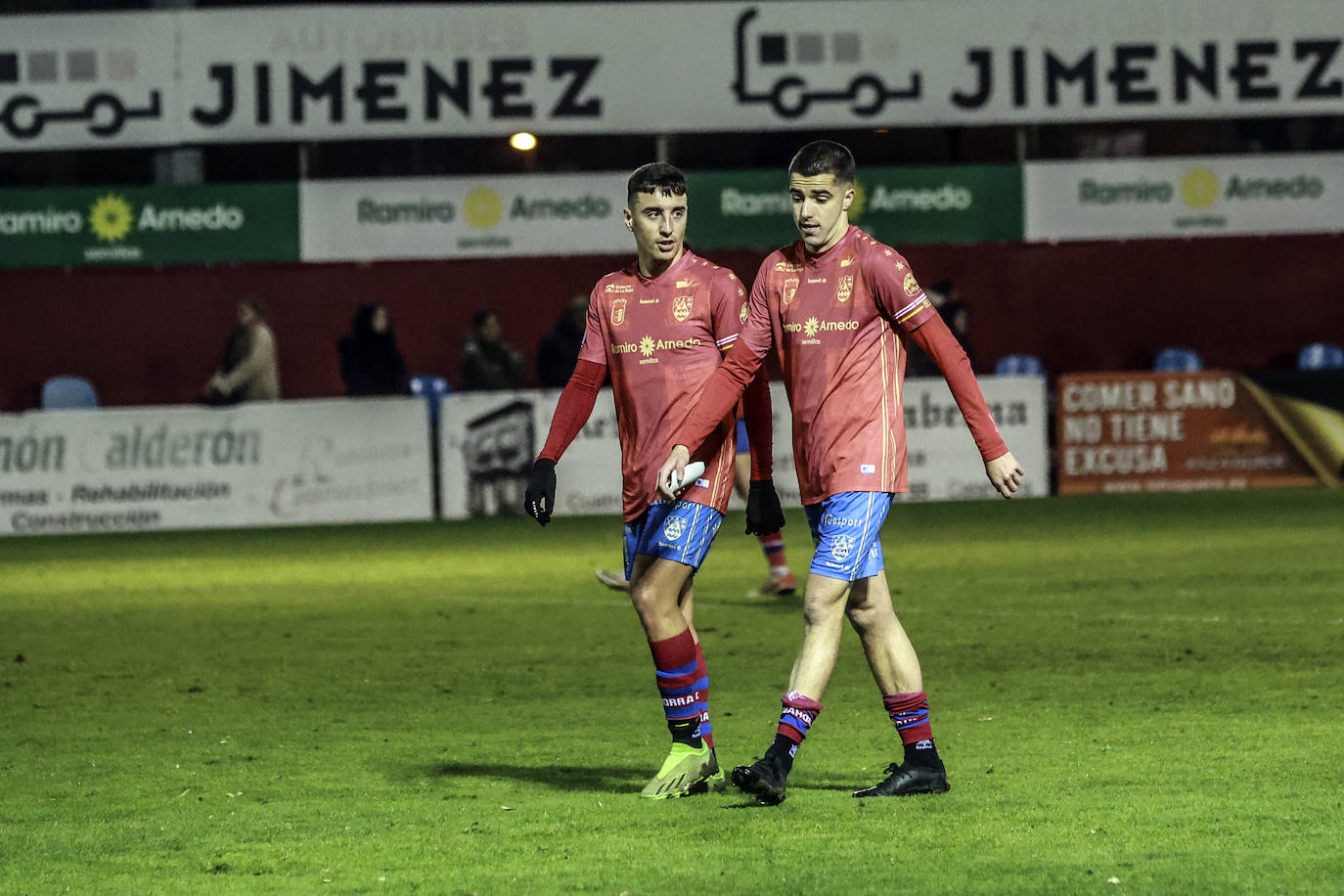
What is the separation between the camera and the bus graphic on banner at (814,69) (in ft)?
73.4

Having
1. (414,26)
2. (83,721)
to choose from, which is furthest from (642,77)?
(83,721)

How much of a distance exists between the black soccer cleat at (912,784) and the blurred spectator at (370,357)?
48.3 ft

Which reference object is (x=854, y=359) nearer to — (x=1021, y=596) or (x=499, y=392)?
(x=1021, y=596)

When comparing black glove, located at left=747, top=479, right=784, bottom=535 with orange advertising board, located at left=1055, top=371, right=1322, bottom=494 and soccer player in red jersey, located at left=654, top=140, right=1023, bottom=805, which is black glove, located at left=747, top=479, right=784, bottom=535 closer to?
soccer player in red jersey, located at left=654, top=140, right=1023, bottom=805

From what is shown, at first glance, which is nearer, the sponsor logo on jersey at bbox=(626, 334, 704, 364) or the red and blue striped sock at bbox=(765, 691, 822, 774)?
the red and blue striped sock at bbox=(765, 691, 822, 774)

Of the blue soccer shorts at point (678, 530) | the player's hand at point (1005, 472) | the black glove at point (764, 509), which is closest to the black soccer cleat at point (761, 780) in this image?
the blue soccer shorts at point (678, 530)

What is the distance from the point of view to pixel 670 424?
6664 millimetres

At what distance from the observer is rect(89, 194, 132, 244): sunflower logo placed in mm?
22906

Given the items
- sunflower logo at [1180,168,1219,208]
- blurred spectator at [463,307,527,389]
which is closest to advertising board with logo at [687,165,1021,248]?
sunflower logo at [1180,168,1219,208]

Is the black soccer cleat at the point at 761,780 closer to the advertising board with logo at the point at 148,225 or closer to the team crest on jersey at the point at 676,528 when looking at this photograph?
the team crest on jersey at the point at 676,528

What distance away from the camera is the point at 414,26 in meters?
22.4

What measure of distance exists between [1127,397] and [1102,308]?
638 cm

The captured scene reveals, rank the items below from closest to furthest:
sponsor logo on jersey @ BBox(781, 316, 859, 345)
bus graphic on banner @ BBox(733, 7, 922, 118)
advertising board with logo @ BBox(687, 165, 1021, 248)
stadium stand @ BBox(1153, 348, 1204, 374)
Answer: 1. sponsor logo on jersey @ BBox(781, 316, 859, 345)
2. bus graphic on banner @ BBox(733, 7, 922, 118)
3. advertising board with logo @ BBox(687, 165, 1021, 248)
4. stadium stand @ BBox(1153, 348, 1204, 374)

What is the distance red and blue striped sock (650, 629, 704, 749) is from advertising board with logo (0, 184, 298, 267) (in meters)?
17.1
